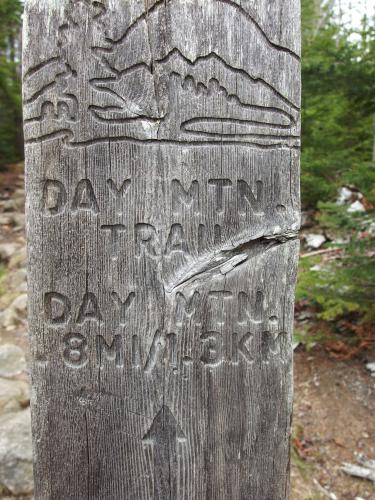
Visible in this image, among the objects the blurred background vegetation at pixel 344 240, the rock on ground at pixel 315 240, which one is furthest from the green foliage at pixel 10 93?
the rock on ground at pixel 315 240

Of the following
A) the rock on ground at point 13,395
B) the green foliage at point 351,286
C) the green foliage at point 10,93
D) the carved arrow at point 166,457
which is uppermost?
the green foliage at point 10,93

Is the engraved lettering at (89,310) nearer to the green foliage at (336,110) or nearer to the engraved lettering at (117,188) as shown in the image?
the engraved lettering at (117,188)

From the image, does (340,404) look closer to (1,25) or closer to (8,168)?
(1,25)

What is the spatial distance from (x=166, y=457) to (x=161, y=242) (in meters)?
0.84

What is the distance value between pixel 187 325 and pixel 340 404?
8.85 feet

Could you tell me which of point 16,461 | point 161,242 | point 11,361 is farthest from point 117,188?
point 11,361

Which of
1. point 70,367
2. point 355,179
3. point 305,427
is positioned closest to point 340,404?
point 305,427

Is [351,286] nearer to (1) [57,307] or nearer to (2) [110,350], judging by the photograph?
(2) [110,350]

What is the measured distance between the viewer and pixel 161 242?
1.49m

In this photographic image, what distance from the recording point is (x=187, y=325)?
1523 millimetres

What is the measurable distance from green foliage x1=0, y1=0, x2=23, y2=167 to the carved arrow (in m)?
8.65

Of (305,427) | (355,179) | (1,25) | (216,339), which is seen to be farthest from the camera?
(1,25)

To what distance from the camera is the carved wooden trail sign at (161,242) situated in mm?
1436

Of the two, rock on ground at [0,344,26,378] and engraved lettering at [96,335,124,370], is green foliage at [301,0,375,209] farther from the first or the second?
rock on ground at [0,344,26,378]
